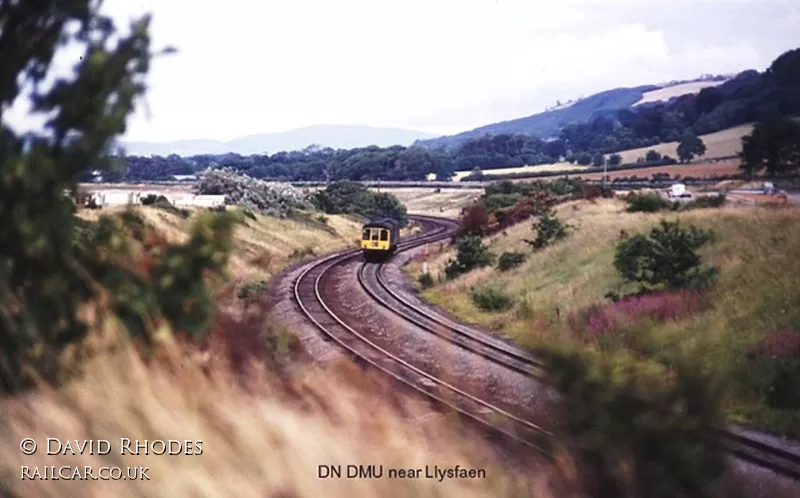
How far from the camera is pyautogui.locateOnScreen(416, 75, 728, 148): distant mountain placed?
5125cm

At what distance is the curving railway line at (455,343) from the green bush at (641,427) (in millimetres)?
201

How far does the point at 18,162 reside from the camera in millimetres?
4273

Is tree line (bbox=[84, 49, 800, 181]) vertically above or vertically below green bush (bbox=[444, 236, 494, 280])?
above

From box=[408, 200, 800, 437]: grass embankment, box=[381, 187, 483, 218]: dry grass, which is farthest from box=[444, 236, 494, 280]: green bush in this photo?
box=[381, 187, 483, 218]: dry grass

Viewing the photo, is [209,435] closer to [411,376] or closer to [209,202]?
[411,376]

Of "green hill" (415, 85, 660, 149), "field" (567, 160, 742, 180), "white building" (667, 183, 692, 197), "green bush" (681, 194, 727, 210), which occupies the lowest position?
"white building" (667, 183, 692, 197)

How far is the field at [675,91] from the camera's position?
143ft

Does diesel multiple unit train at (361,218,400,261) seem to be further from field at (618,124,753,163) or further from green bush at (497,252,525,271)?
field at (618,124,753,163)

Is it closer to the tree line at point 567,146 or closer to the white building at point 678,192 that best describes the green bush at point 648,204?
the tree line at point 567,146

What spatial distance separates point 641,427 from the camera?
5.02 m

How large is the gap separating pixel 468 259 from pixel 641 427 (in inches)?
1033

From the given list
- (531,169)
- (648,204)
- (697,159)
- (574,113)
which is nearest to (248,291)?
(648,204)

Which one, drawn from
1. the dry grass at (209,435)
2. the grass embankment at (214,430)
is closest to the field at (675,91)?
the grass embankment at (214,430)

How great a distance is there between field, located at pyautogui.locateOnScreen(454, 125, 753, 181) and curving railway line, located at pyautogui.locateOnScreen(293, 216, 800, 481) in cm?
1434
